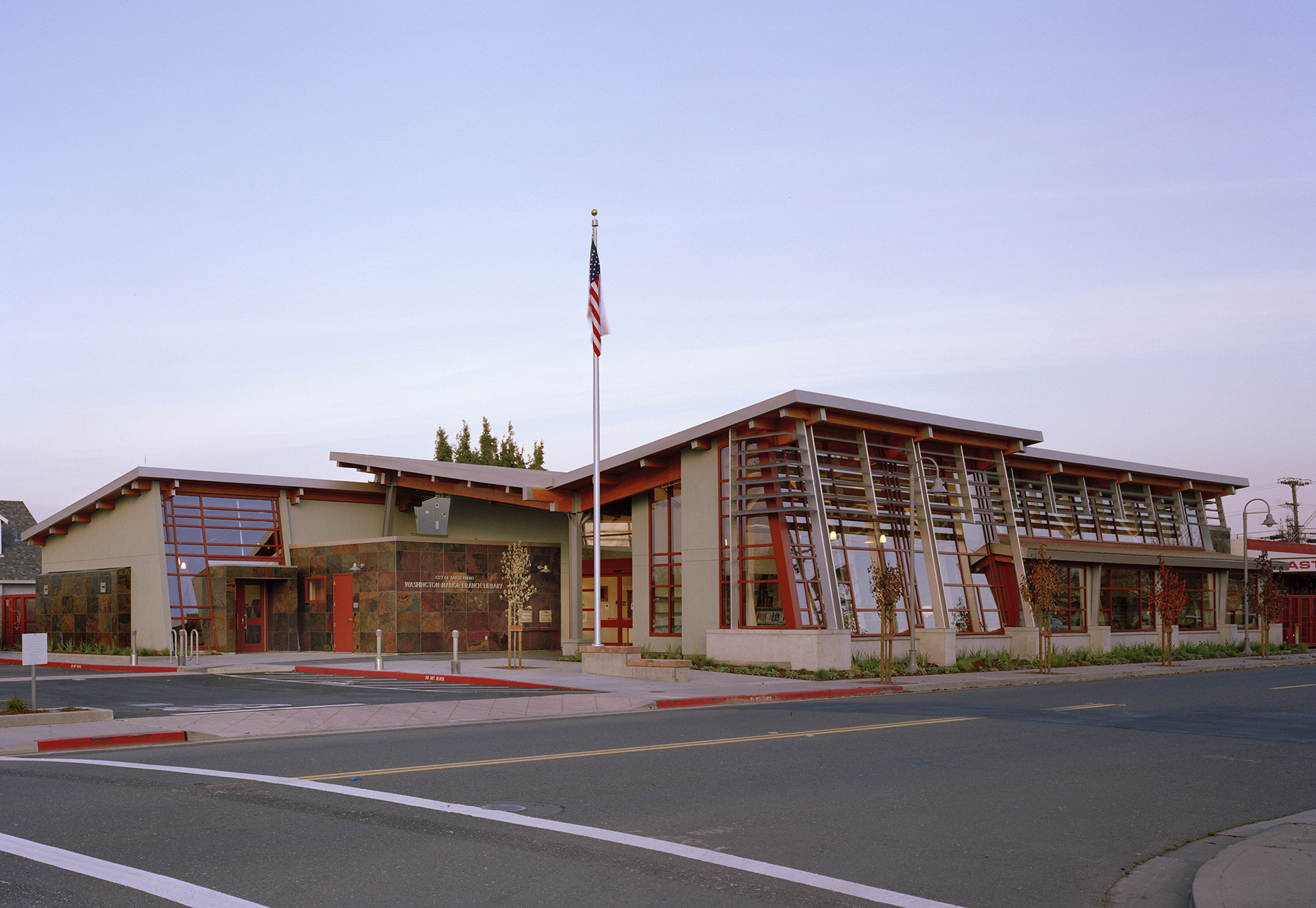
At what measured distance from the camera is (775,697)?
22.6 m

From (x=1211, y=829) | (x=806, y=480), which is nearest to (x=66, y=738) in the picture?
(x=1211, y=829)

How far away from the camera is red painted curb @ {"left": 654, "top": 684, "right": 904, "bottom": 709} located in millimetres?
21234

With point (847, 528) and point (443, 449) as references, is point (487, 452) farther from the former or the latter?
point (847, 528)

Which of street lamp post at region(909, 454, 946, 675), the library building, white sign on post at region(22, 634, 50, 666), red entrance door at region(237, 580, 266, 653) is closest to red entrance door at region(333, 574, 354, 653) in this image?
the library building

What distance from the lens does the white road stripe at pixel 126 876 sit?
6.64 metres

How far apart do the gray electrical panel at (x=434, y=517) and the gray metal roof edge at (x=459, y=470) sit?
0.94 m

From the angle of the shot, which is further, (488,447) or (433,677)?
(488,447)

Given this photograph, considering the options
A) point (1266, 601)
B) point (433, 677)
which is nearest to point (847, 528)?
point (433, 677)

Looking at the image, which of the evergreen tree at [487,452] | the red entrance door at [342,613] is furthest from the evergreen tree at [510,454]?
the red entrance door at [342,613]

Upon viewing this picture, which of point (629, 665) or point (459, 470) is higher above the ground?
point (459, 470)

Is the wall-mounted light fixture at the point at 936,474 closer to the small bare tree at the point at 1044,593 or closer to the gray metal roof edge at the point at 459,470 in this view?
the small bare tree at the point at 1044,593

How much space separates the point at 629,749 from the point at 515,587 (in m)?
17.7

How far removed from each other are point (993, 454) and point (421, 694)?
21246 millimetres

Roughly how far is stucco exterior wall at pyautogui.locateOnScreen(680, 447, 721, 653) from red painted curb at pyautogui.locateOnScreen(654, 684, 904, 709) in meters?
6.42
